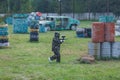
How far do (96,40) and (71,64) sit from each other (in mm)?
2724

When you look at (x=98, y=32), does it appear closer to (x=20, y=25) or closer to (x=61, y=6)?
(x=20, y=25)

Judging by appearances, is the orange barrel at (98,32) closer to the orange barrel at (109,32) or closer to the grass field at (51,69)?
the orange barrel at (109,32)

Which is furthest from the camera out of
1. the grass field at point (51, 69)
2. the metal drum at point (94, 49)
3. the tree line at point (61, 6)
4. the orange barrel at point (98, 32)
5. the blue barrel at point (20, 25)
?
the tree line at point (61, 6)

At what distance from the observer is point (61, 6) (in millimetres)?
84938

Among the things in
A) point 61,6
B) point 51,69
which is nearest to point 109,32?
point 51,69

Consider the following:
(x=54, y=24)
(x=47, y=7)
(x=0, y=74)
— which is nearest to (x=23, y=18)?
(x=54, y=24)

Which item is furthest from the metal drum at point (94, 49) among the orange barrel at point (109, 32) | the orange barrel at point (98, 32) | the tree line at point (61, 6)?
the tree line at point (61, 6)

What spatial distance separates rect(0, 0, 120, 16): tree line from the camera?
77.3 metres

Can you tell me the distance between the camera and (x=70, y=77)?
41.8ft

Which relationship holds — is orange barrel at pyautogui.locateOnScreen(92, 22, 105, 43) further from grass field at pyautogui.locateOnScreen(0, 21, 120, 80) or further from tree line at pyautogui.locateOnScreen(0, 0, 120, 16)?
tree line at pyautogui.locateOnScreen(0, 0, 120, 16)

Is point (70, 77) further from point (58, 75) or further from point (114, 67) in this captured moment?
point (114, 67)

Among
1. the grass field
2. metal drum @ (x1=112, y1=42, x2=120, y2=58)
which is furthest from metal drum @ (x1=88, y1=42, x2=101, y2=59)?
the grass field

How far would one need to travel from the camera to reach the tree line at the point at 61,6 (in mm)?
77312

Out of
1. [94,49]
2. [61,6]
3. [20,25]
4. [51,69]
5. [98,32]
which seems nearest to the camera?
[51,69]
